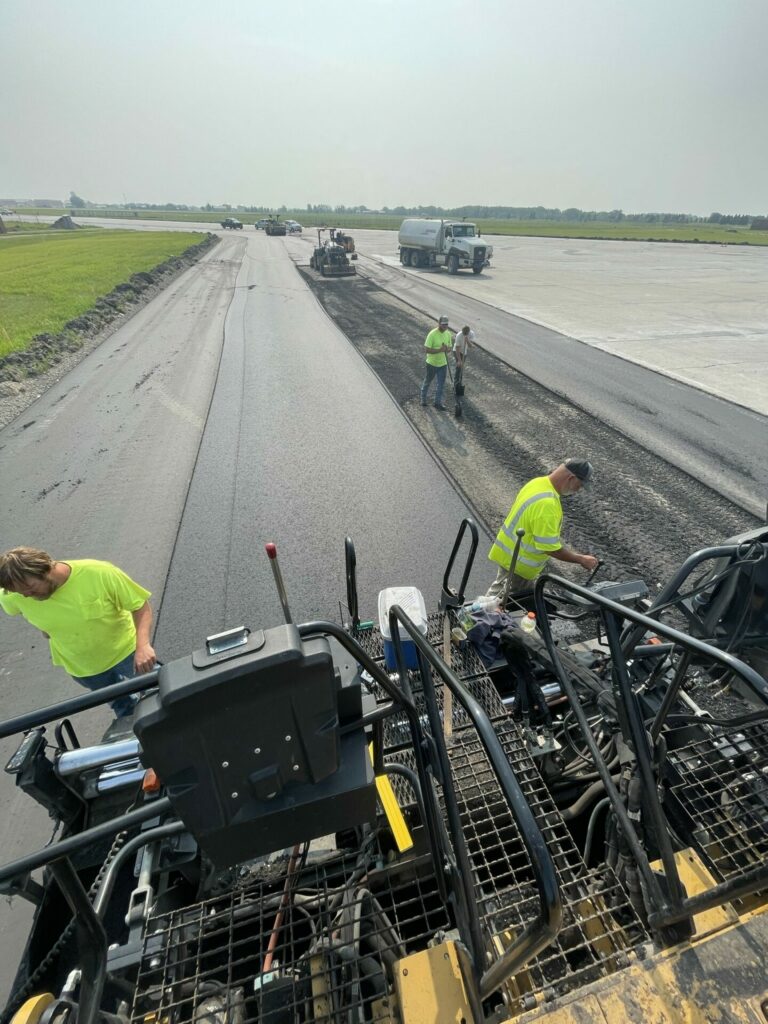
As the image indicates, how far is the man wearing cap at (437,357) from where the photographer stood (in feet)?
33.0

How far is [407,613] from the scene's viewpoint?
3754mm

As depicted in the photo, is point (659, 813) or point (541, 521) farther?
point (541, 521)

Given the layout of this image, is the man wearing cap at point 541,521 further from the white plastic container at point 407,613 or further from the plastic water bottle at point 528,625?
the white plastic container at point 407,613

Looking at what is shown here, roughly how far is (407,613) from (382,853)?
59.7 inches

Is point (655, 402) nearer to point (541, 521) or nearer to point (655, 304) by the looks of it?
point (541, 521)

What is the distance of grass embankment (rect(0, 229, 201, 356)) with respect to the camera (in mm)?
16766

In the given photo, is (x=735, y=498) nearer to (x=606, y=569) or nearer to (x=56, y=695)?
(x=606, y=569)

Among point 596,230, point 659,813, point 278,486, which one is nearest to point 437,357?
point 278,486

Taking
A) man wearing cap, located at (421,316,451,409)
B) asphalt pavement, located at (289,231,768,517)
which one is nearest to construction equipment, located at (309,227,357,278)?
asphalt pavement, located at (289,231,768,517)

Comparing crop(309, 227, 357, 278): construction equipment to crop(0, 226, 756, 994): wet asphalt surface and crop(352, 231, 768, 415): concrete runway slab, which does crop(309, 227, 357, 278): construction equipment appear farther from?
crop(0, 226, 756, 994): wet asphalt surface

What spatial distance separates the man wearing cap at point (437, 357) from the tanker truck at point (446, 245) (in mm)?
22483

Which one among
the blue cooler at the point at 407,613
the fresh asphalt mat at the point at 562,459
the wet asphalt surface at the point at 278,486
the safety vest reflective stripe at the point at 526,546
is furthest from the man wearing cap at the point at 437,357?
the blue cooler at the point at 407,613

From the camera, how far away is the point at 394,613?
8.38 feet

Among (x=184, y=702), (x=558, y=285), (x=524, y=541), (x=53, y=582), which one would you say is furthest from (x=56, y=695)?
(x=558, y=285)
